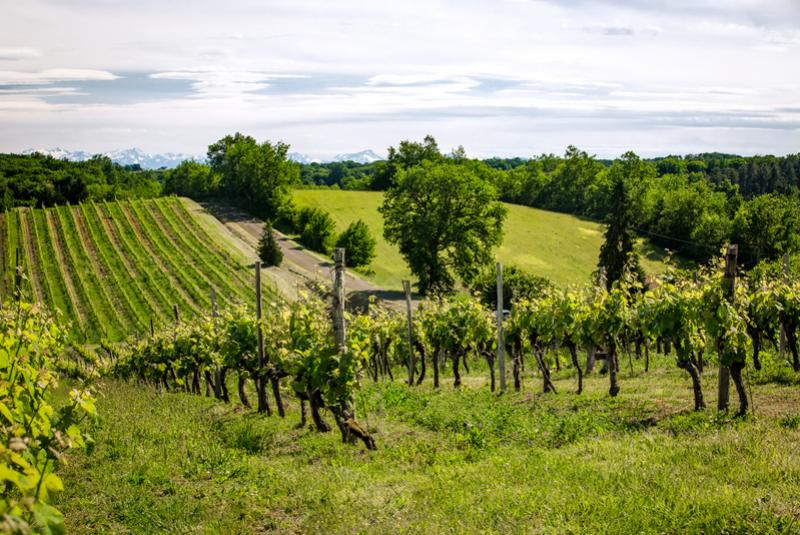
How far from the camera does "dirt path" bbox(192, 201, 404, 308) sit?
200ft

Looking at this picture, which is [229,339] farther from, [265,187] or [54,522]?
[265,187]

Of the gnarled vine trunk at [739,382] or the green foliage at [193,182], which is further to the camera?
the green foliage at [193,182]

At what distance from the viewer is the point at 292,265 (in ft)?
232

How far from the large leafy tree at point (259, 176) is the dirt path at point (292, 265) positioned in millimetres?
3204

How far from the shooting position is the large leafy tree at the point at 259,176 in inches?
3556

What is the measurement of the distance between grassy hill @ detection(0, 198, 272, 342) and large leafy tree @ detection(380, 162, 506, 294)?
16277mm

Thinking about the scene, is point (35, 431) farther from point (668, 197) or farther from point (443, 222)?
point (668, 197)

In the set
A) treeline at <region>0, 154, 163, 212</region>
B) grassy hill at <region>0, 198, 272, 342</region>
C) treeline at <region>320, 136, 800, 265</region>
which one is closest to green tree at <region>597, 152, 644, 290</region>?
treeline at <region>320, 136, 800, 265</region>

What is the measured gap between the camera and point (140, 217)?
80562 mm

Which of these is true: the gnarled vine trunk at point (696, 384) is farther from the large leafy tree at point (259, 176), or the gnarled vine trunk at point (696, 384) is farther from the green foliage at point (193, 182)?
the green foliage at point (193, 182)

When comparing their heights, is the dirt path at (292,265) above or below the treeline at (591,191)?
below

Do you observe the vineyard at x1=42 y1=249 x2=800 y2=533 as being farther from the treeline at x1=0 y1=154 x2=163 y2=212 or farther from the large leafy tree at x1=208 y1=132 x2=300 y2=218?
the treeline at x1=0 y1=154 x2=163 y2=212

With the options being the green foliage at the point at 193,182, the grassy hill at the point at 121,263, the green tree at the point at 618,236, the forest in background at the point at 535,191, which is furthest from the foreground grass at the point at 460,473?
the green foliage at the point at 193,182

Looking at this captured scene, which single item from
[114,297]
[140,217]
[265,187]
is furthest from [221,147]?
[114,297]
